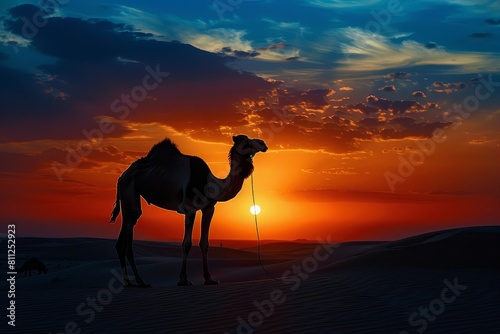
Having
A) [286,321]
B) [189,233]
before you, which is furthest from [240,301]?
[189,233]

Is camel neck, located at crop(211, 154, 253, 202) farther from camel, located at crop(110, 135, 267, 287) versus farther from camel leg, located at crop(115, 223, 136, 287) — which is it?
camel leg, located at crop(115, 223, 136, 287)

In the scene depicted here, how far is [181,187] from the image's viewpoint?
14.2m

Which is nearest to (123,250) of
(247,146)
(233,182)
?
(233,182)

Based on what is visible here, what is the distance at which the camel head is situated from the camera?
13930mm

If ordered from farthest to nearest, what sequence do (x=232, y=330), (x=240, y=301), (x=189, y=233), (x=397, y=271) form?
(x=397, y=271) < (x=189, y=233) < (x=240, y=301) < (x=232, y=330)

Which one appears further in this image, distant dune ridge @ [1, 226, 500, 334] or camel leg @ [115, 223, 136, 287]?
camel leg @ [115, 223, 136, 287]

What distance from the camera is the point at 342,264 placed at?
17.1 metres

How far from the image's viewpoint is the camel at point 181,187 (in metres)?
14.1

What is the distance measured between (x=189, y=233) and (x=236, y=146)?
214 cm

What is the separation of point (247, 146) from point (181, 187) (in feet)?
5.57

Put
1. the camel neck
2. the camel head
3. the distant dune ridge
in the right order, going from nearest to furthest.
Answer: the distant dune ridge → the camel head → the camel neck

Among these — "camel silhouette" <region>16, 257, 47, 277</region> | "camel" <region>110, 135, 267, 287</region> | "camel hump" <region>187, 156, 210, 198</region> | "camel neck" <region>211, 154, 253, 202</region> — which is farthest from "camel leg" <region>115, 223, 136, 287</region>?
"camel silhouette" <region>16, 257, 47, 277</region>

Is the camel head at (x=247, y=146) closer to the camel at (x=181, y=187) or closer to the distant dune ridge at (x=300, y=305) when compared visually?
the camel at (x=181, y=187)

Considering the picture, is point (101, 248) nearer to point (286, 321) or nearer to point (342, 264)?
point (342, 264)
